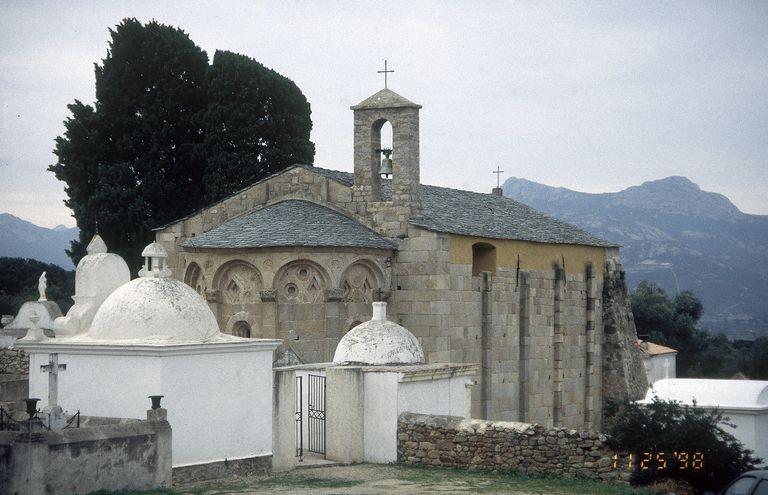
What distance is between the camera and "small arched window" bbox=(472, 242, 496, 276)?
96.3ft

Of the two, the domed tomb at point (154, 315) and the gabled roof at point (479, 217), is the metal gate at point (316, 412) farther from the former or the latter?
the gabled roof at point (479, 217)

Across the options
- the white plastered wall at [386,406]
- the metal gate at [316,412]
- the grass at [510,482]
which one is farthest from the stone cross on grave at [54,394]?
the white plastered wall at [386,406]

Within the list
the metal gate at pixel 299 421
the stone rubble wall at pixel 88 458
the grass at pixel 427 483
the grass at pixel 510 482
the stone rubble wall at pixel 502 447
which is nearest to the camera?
the stone rubble wall at pixel 88 458

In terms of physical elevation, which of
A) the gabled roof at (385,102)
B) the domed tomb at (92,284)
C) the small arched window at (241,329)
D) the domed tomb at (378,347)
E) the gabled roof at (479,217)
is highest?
the gabled roof at (385,102)

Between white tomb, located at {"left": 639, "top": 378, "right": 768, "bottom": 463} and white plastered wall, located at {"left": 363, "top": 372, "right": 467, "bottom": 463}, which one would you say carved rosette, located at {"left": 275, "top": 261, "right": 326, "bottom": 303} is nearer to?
white plastered wall, located at {"left": 363, "top": 372, "right": 467, "bottom": 463}

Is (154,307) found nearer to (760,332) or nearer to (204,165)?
(204,165)

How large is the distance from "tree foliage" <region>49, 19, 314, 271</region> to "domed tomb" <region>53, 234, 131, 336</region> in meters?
20.9

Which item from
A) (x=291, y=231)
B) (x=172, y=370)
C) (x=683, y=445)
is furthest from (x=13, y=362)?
(x=683, y=445)

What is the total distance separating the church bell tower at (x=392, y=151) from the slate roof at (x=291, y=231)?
0.90 m

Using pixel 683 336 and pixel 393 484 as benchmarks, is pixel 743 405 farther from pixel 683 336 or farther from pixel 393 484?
pixel 683 336

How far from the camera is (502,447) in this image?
17641 millimetres

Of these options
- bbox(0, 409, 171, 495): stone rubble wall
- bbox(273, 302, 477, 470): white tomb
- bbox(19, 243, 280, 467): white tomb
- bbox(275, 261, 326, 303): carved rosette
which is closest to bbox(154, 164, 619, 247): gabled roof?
bbox(275, 261, 326, 303): carved rosette

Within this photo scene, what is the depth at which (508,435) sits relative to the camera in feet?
57.8

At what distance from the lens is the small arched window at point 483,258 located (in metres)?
29.4
